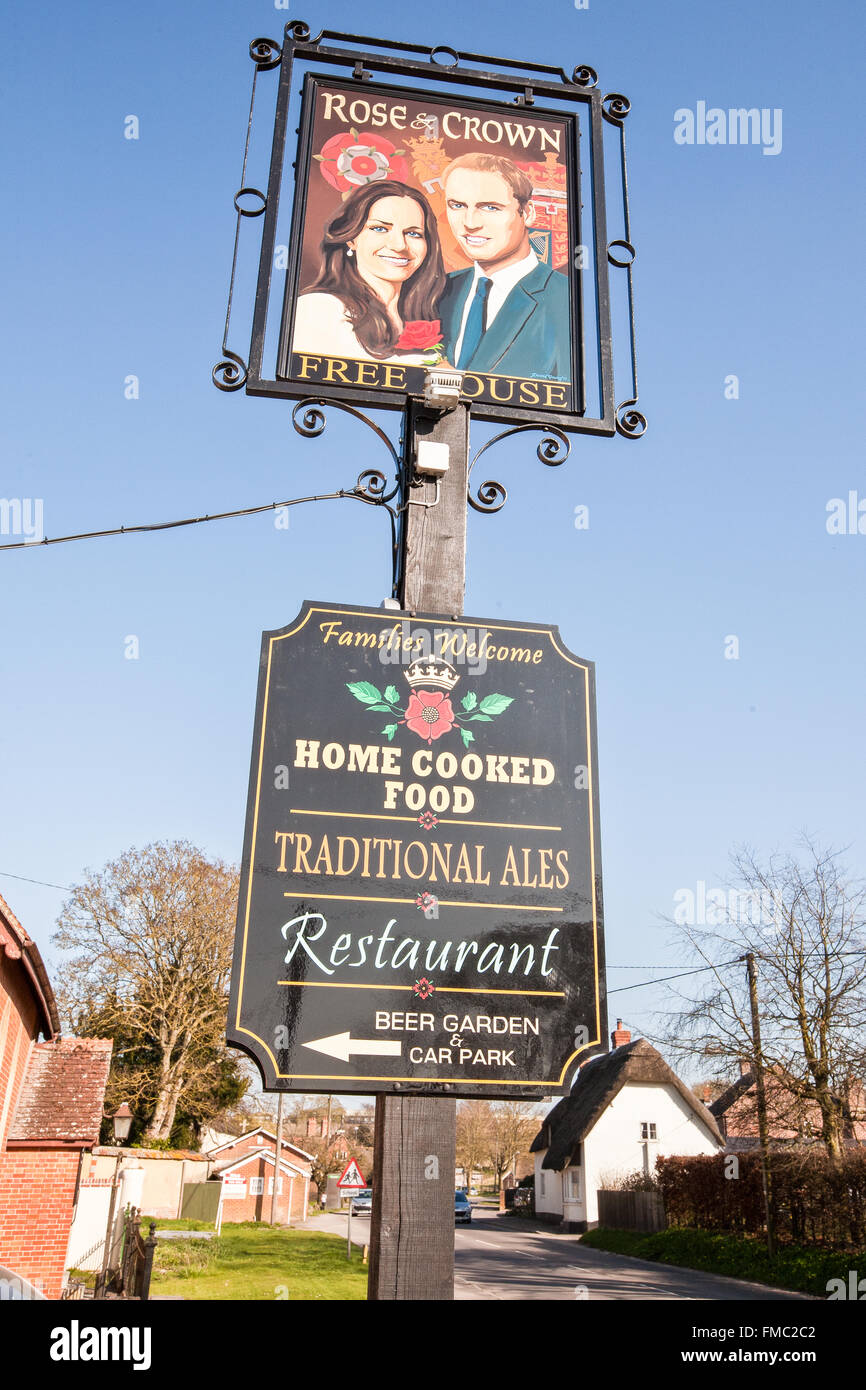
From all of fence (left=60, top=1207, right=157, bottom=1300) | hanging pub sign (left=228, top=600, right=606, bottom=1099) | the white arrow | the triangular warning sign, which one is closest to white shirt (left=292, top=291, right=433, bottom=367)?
hanging pub sign (left=228, top=600, right=606, bottom=1099)

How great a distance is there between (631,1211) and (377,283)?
37.0 metres

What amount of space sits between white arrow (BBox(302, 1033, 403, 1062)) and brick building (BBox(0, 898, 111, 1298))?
12.6m

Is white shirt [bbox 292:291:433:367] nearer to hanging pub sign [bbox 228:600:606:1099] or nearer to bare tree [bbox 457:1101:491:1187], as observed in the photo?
hanging pub sign [bbox 228:600:606:1099]

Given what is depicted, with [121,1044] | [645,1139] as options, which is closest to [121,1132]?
[121,1044]

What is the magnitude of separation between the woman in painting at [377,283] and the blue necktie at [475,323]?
0.53 feet

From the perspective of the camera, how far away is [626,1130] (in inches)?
1672

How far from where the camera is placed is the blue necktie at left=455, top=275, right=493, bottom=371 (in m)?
5.64

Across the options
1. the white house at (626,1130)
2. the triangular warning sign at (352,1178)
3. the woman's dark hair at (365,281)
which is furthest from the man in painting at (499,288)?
the white house at (626,1130)

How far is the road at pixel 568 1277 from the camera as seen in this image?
20422mm

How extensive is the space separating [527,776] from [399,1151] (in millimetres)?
1584

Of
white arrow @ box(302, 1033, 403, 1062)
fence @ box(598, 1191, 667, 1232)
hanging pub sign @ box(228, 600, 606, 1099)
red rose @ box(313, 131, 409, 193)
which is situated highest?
red rose @ box(313, 131, 409, 193)

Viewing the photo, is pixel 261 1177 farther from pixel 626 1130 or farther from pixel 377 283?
pixel 377 283

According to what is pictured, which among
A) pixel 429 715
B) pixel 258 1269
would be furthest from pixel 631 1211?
pixel 429 715
